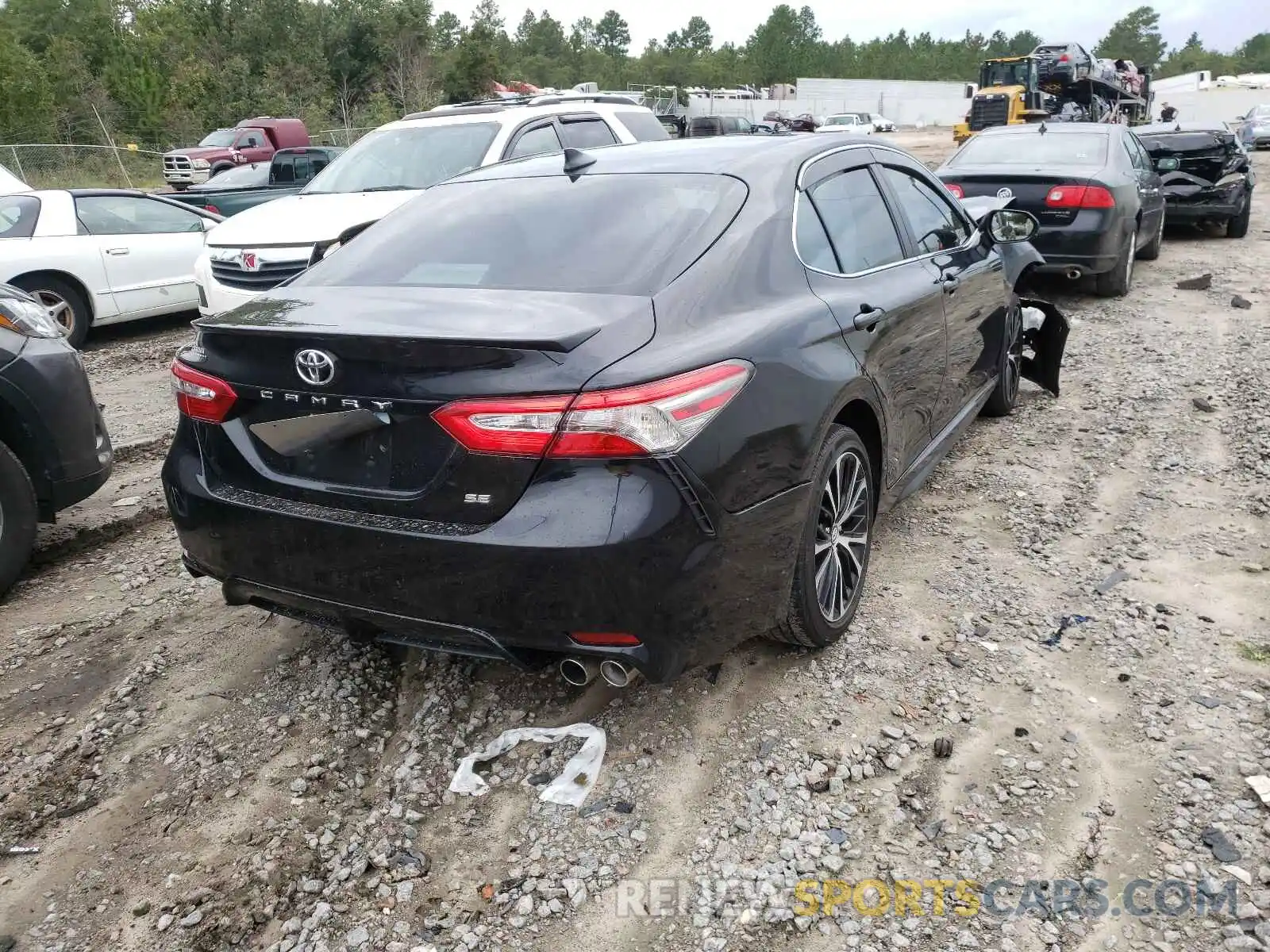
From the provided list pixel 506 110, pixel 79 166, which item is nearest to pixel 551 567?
pixel 506 110

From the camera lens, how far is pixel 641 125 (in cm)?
979

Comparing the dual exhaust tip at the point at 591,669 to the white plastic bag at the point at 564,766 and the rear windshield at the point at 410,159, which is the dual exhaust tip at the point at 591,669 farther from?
the rear windshield at the point at 410,159

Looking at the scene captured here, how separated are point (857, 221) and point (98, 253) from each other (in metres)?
7.65

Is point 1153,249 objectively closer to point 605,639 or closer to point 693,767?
point 693,767

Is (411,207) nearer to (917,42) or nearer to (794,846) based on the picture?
(794,846)

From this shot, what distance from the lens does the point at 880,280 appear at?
11.9 ft

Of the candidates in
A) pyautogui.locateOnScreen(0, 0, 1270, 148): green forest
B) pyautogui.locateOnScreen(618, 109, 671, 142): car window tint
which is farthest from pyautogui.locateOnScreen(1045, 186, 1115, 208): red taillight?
pyautogui.locateOnScreen(0, 0, 1270, 148): green forest

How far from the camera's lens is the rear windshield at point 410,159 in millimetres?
8242

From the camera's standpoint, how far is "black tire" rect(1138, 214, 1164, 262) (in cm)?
1084

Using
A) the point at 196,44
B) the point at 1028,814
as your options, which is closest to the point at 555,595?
the point at 1028,814

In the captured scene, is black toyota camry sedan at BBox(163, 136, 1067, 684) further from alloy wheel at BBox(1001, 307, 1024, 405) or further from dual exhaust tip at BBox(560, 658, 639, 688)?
alloy wheel at BBox(1001, 307, 1024, 405)

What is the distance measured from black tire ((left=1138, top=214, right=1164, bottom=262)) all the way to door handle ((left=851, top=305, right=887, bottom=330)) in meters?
8.87

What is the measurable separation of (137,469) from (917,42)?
150 meters

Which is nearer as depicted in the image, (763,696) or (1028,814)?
(1028,814)
